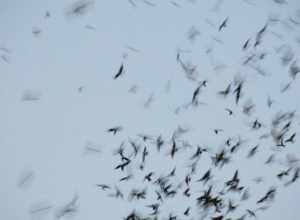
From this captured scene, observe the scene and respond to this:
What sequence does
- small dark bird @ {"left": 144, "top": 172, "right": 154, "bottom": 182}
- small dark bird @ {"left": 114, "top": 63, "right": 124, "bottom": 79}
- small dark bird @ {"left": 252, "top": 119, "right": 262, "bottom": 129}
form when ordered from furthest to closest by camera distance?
small dark bird @ {"left": 252, "top": 119, "right": 262, "bottom": 129}
small dark bird @ {"left": 144, "top": 172, "right": 154, "bottom": 182}
small dark bird @ {"left": 114, "top": 63, "right": 124, "bottom": 79}

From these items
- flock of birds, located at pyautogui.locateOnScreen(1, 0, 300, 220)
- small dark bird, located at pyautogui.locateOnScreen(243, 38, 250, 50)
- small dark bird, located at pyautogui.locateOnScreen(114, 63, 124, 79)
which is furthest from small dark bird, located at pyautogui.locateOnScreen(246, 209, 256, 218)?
small dark bird, located at pyautogui.locateOnScreen(114, 63, 124, 79)

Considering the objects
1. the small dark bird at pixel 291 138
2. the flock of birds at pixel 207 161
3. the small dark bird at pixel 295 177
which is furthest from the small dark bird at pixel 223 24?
the small dark bird at pixel 295 177

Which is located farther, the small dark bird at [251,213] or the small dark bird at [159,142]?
the small dark bird at [251,213]

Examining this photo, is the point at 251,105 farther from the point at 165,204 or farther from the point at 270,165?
the point at 165,204

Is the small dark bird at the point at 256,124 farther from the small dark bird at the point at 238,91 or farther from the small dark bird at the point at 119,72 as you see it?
the small dark bird at the point at 119,72

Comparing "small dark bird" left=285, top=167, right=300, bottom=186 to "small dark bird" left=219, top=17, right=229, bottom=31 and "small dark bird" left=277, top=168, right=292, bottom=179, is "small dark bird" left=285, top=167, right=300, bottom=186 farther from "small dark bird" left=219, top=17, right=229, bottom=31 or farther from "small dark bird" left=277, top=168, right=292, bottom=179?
"small dark bird" left=219, top=17, right=229, bottom=31

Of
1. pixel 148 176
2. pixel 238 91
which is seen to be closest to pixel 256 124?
pixel 238 91

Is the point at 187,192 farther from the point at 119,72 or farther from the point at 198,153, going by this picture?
the point at 119,72

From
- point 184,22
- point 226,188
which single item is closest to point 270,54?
point 184,22

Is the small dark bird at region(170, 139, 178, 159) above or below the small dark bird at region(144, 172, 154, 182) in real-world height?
above
